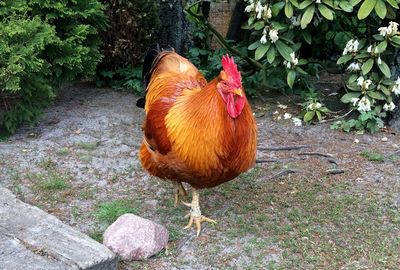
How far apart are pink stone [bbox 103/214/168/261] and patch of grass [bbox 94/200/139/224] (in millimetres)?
428

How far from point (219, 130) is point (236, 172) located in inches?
14.8

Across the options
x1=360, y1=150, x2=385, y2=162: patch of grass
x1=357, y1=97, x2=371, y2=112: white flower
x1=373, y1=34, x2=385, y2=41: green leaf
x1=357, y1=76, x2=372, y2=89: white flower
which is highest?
x1=373, y1=34, x2=385, y2=41: green leaf

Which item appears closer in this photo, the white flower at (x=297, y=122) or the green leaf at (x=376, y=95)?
the green leaf at (x=376, y=95)

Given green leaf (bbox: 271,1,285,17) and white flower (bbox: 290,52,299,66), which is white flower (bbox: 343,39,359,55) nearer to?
white flower (bbox: 290,52,299,66)

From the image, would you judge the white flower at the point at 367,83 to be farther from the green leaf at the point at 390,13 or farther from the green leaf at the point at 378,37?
the green leaf at the point at 390,13

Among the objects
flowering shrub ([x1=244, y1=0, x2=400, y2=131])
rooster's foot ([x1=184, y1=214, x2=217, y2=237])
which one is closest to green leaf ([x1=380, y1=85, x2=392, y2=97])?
flowering shrub ([x1=244, y1=0, x2=400, y2=131])

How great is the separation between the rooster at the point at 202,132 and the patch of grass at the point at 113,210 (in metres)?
0.44

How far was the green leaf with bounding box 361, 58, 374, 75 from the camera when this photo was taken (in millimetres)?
5773

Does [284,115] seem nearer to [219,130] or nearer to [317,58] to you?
[317,58]

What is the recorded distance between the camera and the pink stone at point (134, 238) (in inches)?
147

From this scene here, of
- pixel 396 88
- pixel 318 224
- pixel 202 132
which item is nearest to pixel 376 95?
pixel 396 88

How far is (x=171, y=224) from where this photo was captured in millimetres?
4320

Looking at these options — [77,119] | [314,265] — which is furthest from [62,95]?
[314,265]

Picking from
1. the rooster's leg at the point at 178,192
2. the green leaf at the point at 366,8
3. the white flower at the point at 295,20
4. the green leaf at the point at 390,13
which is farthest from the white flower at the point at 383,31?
the rooster's leg at the point at 178,192
